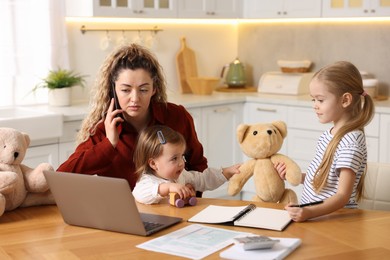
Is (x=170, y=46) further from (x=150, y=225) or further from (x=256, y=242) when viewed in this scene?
(x=256, y=242)

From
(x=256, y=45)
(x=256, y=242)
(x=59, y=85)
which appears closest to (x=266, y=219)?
(x=256, y=242)

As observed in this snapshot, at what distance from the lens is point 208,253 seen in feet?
6.19

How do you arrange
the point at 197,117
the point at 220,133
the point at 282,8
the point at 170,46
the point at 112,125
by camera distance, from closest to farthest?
1. the point at 112,125
2. the point at 197,117
3. the point at 220,133
4. the point at 282,8
5. the point at 170,46

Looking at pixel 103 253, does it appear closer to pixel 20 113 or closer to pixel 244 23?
pixel 20 113

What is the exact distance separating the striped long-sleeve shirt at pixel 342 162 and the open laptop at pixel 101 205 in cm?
60

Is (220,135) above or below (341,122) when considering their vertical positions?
below

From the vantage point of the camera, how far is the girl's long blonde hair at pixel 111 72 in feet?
8.86

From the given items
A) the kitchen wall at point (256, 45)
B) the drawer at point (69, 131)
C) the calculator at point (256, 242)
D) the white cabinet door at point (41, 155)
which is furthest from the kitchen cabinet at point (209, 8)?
the calculator at point (256, 242)

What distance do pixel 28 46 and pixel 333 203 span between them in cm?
289

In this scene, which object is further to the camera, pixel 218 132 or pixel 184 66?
pixel 184 66

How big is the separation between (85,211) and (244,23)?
4033mm

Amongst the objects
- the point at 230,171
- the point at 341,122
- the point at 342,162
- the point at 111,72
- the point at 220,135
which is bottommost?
the point at 220,135

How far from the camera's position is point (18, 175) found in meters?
2.37

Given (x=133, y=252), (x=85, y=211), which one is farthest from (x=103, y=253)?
(x=85, y=211)
